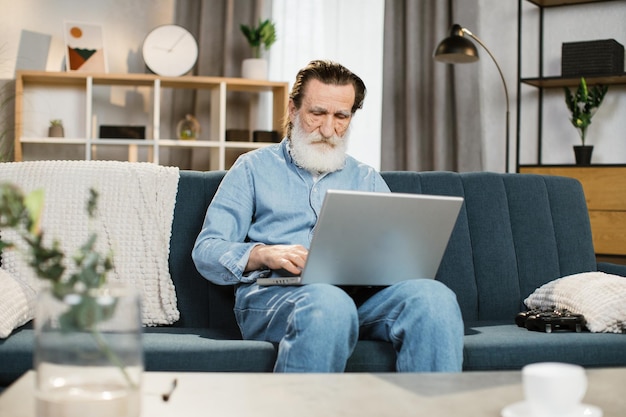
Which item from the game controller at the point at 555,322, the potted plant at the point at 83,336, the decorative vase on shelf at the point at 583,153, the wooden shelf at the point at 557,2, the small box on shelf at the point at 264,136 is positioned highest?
the wooden shelf at the point at 557,2

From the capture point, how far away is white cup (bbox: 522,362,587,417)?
3.34ft

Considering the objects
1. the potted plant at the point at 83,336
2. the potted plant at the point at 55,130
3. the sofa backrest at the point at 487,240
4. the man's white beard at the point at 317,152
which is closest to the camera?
the potted plant at the point at 83,336

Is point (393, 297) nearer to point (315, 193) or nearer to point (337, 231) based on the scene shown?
point (337, 231)

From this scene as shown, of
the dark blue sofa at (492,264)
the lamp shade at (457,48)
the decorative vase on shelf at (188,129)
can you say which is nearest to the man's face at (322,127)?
the dark blue sofa at (492,264)

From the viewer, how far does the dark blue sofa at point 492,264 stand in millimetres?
2047

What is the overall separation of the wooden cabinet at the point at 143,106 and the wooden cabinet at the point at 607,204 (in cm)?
163

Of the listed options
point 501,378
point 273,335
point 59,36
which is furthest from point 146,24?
point 501,378

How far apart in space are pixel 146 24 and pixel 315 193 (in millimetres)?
2859

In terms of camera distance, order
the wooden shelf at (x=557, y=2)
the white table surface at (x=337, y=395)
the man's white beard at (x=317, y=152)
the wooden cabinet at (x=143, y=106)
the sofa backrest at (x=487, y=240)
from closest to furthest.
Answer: the white table surface at (x=337, y=395) < the man's white beard at (x=317, y=152) < the sofa backrest at (x=487, y=240) < the wooden shelf at (x=557, y=2) < the wooden cabinet at (x=143, y=106)

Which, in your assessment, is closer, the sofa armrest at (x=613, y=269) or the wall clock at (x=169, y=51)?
the sofa armrest at (x=613, y=269)

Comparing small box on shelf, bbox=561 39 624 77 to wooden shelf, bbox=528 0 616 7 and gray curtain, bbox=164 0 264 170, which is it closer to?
wooden shelf, bbox=528 0 616 7

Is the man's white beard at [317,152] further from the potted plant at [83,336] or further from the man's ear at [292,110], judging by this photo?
the potted plant at [83,336]

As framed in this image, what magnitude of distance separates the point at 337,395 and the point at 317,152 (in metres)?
1.14

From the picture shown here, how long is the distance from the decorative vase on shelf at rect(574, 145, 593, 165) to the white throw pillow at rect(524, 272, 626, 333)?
1.66 meters
